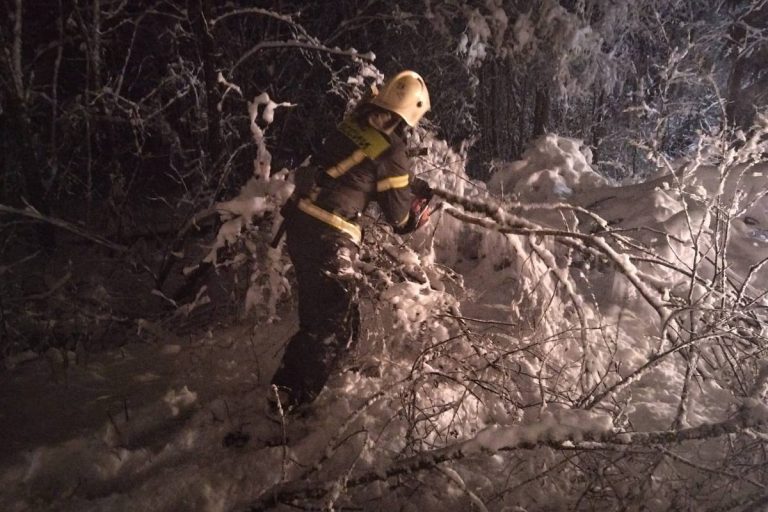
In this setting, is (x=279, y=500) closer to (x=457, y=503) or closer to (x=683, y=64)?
(x=457, y=503)

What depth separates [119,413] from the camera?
120 inches

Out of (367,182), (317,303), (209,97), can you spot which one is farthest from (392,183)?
(209,97)

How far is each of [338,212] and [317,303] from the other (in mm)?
537

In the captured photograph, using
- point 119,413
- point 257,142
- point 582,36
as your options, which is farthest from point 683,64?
point 119,413

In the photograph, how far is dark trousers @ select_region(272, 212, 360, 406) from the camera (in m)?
2.93

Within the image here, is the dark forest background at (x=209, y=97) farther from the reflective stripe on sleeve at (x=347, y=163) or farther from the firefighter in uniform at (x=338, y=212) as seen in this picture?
the reflective stripe on sleeve at (x=347, y=163)

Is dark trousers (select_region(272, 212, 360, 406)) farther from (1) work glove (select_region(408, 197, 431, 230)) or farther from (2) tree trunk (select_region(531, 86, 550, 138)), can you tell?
(2) tree trunk (select_region(531, 86, 550, 138))

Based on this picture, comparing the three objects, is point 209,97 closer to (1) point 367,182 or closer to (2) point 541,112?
(1) point 367,182

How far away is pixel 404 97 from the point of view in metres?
2.89

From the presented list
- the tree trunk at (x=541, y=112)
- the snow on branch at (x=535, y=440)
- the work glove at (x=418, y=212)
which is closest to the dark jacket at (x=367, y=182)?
the work glove at (x=418, y=212)

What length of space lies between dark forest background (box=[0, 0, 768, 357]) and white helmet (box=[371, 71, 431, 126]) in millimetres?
1497

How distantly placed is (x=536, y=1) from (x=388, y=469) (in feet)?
25.1

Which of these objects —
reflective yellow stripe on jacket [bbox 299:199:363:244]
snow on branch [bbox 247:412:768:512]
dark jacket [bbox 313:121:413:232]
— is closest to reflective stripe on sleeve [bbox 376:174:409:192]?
dark jacket [bbox 313:121:413:232]

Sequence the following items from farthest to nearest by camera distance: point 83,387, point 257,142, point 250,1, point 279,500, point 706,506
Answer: point 250,1
point 257,142
point 83,387
point 706,506
point 279,500
